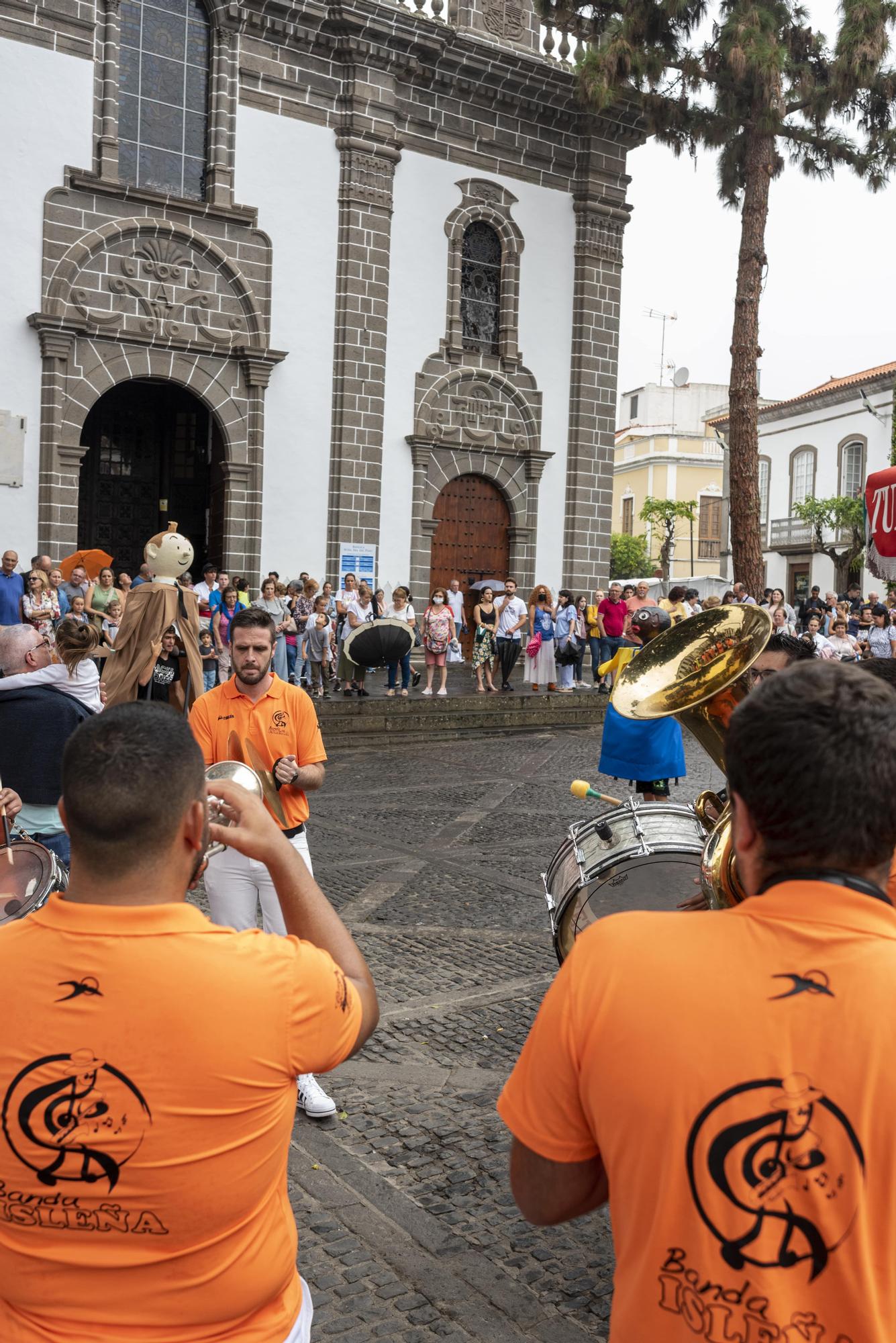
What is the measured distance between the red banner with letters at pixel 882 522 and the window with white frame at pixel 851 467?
1520 inches

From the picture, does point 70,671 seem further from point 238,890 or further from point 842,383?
point 842,383

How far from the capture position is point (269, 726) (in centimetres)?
472

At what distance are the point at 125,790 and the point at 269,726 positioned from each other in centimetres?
303

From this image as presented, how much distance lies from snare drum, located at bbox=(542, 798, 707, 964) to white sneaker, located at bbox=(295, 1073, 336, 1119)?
998mm

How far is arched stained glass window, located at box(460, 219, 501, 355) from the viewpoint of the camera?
21812 millimetres

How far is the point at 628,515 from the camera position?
74.9 metres

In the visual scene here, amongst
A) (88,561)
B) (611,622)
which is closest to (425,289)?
(611,622)

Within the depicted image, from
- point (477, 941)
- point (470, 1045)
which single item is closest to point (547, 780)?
point (477, 941)

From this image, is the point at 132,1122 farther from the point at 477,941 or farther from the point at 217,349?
the point at 217,349

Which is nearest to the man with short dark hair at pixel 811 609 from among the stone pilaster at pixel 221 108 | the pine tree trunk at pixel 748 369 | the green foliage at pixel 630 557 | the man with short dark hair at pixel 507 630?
the pine tree trunk at pixel 748 369

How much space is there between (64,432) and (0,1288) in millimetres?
17107

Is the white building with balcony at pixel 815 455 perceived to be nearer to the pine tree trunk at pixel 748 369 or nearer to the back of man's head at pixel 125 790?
the pine tree trunk at pixel 748 369

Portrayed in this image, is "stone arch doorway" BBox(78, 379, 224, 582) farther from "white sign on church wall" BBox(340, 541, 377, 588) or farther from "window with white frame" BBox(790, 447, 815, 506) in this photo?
"window with white frame" BBox(790, 447, 815, 506)

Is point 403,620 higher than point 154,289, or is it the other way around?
point 154,289
